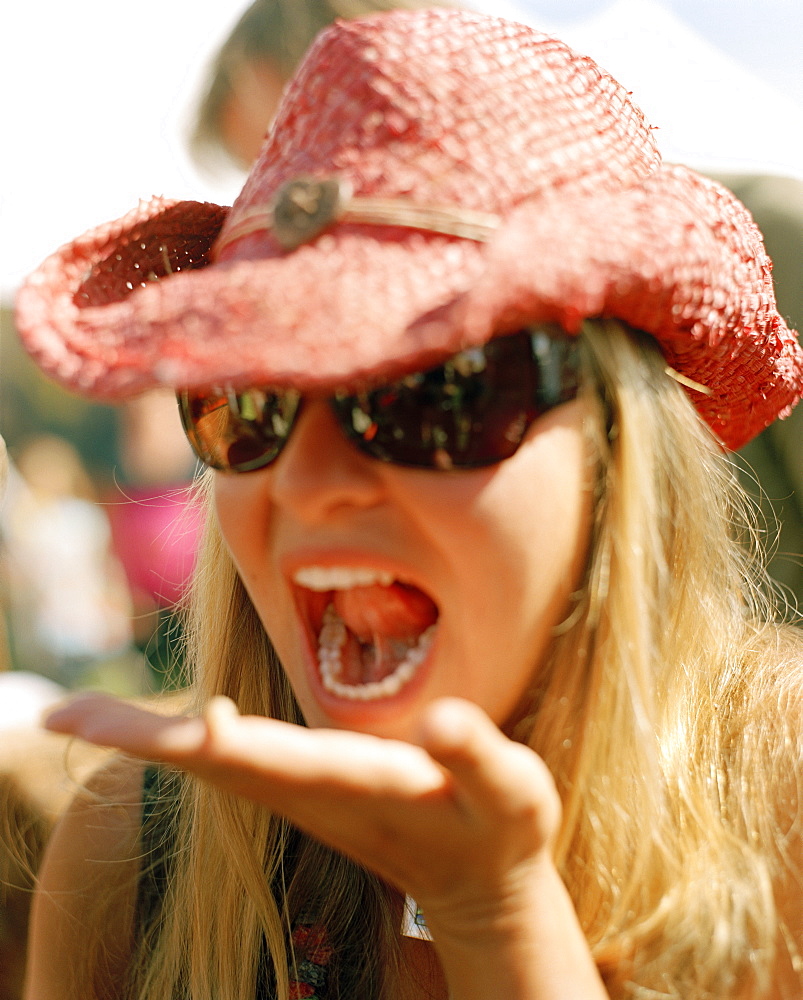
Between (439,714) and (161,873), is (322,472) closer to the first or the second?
(439,714)

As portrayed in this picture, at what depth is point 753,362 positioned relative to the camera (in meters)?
1.12

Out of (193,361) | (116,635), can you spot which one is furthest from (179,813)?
(116,635)

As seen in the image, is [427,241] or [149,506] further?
[149,506]

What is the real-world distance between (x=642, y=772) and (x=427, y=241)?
24.2 inches

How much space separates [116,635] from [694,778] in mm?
1970

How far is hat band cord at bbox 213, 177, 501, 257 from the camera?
0.89m

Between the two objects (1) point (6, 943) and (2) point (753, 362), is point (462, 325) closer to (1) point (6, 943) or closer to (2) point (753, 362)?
(2) point (753, 362)

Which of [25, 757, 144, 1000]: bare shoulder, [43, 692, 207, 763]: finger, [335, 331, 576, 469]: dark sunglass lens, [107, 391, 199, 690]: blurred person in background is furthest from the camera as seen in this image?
[107, 391, 199, 690]: blurred person in background

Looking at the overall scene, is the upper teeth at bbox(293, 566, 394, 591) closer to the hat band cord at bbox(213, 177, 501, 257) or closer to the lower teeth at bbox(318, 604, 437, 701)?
the lower teeth at bbox(318, 604, 437, 701)

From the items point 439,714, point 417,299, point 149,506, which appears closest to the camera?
point 439,714

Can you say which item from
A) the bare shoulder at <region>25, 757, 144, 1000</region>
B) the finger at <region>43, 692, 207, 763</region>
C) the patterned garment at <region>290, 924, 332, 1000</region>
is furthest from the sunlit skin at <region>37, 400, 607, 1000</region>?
the bare shoulder at <region>25, 757, 144, 1000</region>

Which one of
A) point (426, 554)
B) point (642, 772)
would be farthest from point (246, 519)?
point (642, 772)

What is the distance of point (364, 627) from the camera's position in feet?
3.39

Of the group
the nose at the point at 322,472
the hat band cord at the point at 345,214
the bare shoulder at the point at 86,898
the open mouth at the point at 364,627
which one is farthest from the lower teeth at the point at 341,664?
the bare shoulder at the point at 86,898
